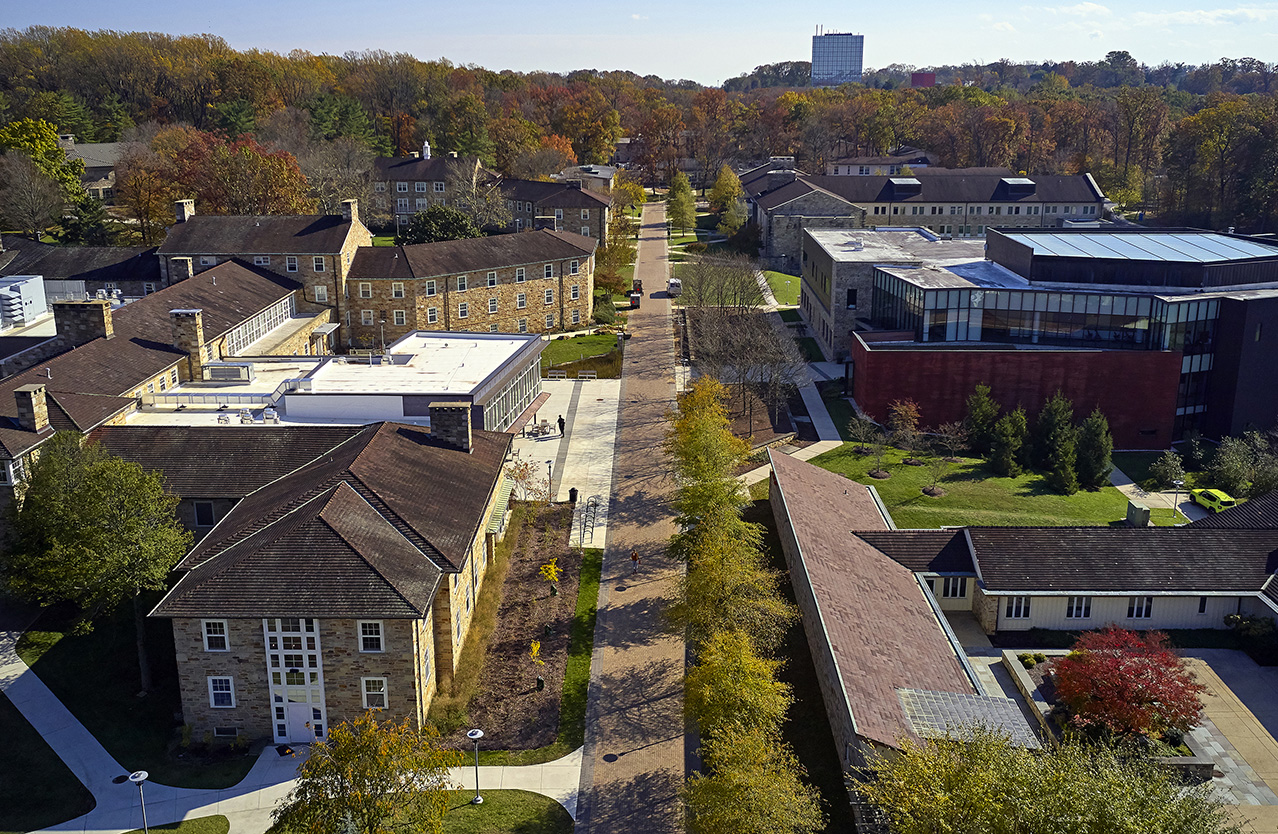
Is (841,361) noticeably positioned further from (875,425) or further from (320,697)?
(320,697)

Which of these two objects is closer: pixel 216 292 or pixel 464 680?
pixel 464 680

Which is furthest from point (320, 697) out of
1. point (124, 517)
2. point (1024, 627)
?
point (1024, 627)

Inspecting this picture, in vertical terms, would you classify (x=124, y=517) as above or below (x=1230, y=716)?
above

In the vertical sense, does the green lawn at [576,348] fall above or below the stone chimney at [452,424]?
below

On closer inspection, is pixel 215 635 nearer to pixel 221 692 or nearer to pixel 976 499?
pixel 221 692

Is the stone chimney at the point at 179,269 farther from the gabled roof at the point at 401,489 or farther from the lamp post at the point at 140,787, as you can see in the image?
the lamp post at the point at 140,787

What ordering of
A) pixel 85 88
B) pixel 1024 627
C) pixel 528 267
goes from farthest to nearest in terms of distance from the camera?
1. pixel 85 88
2. pixel 528 267
3. pixel 1024 627

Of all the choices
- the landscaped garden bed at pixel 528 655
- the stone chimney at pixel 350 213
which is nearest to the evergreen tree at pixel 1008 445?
the landscaped garden bed at pixel 528 655

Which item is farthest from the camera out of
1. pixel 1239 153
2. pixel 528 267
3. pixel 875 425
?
pixel 1239 153
